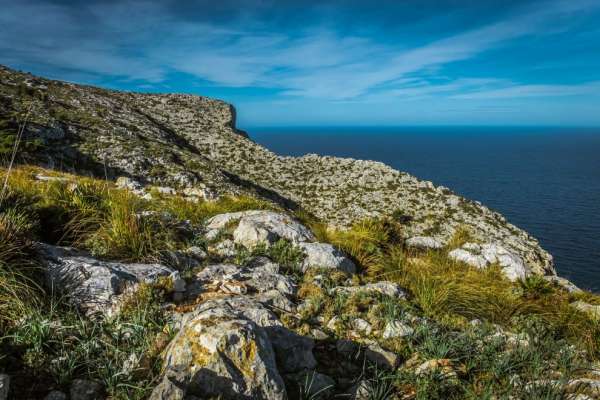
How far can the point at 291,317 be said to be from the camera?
5172mm

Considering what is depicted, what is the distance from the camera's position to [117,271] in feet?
17.1

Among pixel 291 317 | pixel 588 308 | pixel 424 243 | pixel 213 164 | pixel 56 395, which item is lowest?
pixel 588 308

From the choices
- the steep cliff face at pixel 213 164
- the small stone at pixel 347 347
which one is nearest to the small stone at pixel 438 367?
the small stone at pixel 347 347

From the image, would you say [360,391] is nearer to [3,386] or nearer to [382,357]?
[382,357]

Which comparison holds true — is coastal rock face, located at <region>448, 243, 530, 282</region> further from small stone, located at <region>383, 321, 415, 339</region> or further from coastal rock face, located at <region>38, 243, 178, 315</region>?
coastal rock face, located at <region>38, 243, 178, 315</region>

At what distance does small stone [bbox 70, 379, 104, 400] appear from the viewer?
10.2 feet

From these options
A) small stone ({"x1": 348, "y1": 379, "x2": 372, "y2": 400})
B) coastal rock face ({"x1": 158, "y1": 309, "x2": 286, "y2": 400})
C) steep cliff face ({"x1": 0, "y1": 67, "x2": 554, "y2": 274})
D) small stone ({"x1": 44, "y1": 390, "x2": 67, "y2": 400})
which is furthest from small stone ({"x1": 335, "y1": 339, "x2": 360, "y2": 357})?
steep cliff face ({"x1": 0, "y1": 67, "x2": 554, "y2": 274})

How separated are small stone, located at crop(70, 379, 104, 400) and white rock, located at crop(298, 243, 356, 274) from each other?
178 inches

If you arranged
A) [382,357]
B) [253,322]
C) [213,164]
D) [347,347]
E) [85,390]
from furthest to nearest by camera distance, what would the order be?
[213,164] → [347,347] → [382,357] → [253,322] → [85,390]

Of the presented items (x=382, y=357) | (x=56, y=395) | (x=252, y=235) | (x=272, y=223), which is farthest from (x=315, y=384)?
(x=272, y=223)

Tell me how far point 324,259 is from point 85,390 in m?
4.97

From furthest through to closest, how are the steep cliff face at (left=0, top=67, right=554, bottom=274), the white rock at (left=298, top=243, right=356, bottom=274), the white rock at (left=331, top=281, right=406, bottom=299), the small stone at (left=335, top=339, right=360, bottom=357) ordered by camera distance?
the steep cliff face at (left=0, top=67, right=554, bottom=274), the white rock at (left=298, top=243, right=356, bottom=274), the white rock at (left=331, top=281, right=406, bottom=299), the small stone at (left=335, top=339, right=360, bottom=357)

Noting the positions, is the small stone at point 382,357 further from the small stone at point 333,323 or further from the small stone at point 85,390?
the small stone at point 85,390

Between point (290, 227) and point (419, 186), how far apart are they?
136 feet
